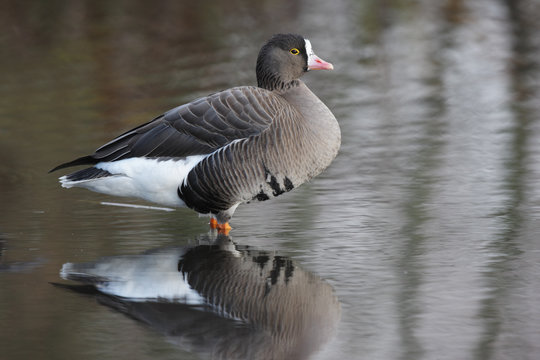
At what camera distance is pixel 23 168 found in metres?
9.63

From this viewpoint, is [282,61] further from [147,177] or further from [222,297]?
[222,297]

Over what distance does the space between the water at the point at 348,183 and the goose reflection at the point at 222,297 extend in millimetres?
83

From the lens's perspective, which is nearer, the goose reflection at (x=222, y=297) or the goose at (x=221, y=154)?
the goose reflection at (x=222, y=297)

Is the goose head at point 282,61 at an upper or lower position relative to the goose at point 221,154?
upper

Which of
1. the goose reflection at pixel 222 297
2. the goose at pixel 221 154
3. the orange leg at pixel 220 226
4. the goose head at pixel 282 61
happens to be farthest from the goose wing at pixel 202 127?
the goose reflection at pixel 222 297

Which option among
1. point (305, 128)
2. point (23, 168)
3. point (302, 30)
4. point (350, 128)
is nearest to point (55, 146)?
point (23, 168)

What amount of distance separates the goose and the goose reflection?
536 millimetres

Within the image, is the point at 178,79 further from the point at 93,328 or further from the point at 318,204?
the point at 93,328

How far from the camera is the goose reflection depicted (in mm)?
4941

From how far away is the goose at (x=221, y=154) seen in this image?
7.18m

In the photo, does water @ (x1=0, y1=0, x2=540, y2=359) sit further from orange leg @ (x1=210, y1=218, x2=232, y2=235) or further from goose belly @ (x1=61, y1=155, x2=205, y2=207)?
goose belly @ (x1=61, y1=155, x2=205, y2=207)

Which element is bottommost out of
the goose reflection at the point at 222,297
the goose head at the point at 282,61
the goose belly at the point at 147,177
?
the goose reflection at the point at 222,297

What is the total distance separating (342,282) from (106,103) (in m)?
7.78

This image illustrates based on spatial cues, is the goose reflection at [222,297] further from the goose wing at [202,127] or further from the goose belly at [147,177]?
the goose wing at [202,127]
